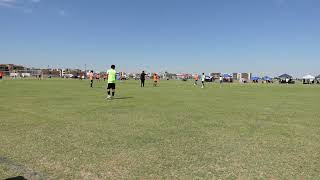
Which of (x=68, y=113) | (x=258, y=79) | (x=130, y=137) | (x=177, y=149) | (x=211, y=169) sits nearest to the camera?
(x=211, y=169)

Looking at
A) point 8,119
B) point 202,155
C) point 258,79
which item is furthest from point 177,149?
point 258,79

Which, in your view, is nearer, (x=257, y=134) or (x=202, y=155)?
(x=202, y=155)

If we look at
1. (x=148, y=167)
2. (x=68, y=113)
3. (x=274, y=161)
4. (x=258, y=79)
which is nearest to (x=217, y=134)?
(x=274, y=161)

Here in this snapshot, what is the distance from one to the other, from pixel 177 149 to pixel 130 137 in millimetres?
1672

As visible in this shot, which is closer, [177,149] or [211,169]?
[211,169]

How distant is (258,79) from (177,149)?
9212 cm

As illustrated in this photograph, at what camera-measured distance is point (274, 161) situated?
775cm

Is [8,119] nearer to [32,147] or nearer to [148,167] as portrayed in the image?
[32,147]

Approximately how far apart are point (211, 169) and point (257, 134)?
12.7 ft

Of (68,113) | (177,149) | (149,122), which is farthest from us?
(68,113)

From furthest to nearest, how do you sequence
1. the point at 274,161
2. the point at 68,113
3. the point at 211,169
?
the point at 68,113
the point at 274,161
the point at 211,169

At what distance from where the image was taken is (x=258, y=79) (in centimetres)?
9819

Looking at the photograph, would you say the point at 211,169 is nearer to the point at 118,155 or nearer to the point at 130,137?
the point at 118,155

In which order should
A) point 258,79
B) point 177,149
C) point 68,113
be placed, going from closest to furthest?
point 177,149
point 68,113
point 258,79
